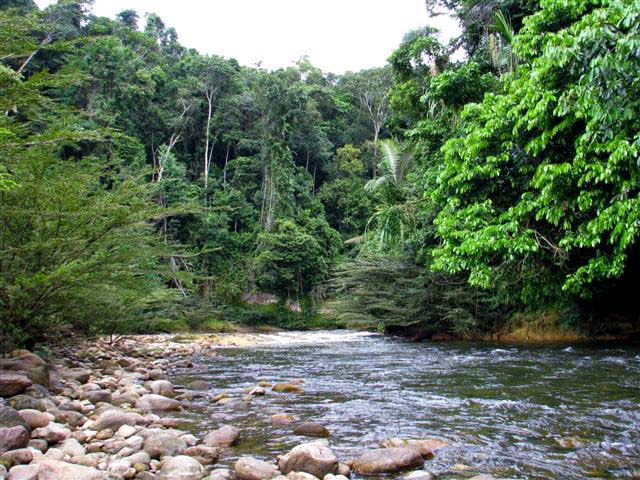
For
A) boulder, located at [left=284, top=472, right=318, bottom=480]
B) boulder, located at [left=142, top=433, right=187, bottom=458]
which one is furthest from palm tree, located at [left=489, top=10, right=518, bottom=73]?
boulder, located at [left=142, top=433, right=187, bottom=458]

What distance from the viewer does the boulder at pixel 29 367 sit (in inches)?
205

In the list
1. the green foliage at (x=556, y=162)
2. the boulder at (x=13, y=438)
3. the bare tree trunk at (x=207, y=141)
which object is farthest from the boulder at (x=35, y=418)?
the bare tree trunk at (x=207, y=141)

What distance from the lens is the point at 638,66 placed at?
4.53 meters

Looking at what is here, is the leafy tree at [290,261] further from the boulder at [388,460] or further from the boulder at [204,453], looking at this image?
the boulder at [388,460]

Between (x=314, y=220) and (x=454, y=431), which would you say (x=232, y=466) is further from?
(x=314, y=220)

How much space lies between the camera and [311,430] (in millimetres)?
4195

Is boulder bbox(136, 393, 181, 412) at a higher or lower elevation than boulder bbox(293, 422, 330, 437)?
lower

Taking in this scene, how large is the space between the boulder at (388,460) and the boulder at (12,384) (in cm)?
354

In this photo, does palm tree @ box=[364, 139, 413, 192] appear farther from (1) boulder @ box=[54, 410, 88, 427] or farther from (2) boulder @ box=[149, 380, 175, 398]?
(1) boulder @ box=[54, 410, 88, 427]

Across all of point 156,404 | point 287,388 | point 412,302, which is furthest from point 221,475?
point 412,302

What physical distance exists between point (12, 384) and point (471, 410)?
15.5ft

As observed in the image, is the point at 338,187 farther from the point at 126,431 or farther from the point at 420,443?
the point at 420,443

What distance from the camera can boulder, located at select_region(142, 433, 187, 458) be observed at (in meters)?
3.55

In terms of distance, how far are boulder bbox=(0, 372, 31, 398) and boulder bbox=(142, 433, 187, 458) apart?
186 cm
